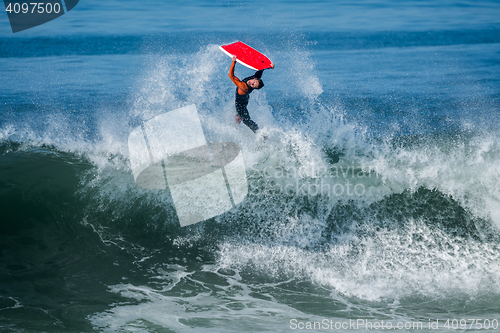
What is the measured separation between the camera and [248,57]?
251 inches

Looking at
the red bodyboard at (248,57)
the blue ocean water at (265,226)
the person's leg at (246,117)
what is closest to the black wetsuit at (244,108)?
the person's leg at (246,117)

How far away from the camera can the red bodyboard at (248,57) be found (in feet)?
20.3

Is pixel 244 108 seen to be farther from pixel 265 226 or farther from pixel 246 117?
pixel 265 226

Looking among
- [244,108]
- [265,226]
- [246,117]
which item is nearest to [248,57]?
[244,108]

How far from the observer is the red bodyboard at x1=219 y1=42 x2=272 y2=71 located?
6.18m

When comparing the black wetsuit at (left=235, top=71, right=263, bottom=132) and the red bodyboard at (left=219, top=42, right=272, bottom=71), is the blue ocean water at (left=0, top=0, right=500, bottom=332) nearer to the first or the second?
the black wetsuit at (left=235, top=71, right=263, bottom=132)

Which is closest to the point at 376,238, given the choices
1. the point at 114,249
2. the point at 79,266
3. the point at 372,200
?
the point at 372,200

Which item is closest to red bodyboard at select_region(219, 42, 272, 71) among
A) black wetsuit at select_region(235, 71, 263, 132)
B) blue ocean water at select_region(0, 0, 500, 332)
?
black wetsuit at select_region(235, 71, 263, 132)

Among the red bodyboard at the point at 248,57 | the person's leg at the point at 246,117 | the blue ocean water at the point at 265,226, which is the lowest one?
the blue ocean water at the point at 265,226

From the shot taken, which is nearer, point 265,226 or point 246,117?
point 265,226

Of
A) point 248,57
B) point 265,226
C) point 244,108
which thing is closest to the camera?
point 265,226

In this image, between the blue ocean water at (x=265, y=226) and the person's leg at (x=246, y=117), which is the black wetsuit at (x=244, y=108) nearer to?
the person's leg at (x=246, y=117)

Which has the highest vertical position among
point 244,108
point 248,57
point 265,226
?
point 248,57

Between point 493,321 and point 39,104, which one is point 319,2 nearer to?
point 39,104
